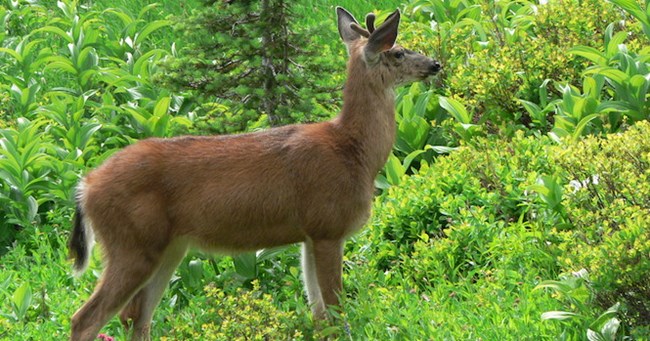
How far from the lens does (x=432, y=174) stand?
9.01 m

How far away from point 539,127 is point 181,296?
3.26m

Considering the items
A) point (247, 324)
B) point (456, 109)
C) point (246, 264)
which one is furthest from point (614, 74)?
point (247, 324)

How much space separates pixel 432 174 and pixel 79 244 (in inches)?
109

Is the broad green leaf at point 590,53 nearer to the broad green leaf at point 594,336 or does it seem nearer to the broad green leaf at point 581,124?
the broad green leaf at point 581,124

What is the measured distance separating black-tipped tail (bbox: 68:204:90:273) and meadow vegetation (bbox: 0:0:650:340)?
535 mm

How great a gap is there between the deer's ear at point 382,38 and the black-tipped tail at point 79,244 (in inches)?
76.1

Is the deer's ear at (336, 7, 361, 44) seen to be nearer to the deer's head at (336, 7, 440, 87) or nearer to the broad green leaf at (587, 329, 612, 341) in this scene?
the deer's head at (336, 7, 440, 87)

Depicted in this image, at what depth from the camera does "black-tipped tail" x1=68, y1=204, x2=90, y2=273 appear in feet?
23.9

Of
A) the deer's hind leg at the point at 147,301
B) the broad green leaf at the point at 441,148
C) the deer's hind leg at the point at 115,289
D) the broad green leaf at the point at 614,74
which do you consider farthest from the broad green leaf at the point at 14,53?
the broad green leaf at the point at 614,74

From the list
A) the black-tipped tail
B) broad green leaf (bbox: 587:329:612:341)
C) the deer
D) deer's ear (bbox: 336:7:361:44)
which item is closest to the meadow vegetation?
broad green leaf (bbox: 587:329:612:341)

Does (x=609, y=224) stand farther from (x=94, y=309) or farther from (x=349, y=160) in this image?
(x=94, y=309)

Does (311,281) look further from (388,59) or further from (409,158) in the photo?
(409,158)

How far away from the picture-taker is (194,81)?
9289 millimetres

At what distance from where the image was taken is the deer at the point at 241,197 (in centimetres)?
708
